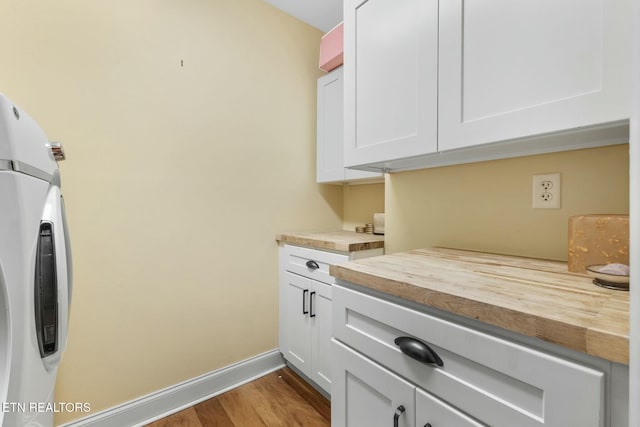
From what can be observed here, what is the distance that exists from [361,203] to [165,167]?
1368 millimetres

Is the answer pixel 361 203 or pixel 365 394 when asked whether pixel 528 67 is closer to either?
pixel 365 394

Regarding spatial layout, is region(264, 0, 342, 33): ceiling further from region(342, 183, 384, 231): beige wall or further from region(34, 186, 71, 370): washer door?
region(34, 186, 71, 370): washer door

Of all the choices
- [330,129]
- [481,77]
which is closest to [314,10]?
[330,129]

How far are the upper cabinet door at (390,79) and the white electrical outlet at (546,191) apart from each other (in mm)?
388

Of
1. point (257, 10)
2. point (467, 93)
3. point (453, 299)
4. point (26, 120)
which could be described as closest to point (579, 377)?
point (453, 299)

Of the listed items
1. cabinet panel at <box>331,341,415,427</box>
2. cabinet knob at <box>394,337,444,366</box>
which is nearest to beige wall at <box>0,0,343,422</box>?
cabinet panel at <box>331,341,415,427</box>

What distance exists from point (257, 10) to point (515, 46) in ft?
5.47

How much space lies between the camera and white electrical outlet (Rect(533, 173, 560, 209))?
0.92 m

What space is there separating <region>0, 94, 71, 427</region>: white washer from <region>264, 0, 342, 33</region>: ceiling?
1.75 metres

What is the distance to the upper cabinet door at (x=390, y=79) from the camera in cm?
96

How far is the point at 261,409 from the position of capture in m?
1.49

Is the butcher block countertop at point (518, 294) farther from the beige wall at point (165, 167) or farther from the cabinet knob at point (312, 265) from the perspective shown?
the beige wall at point (165, 167)

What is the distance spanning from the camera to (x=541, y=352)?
487mm

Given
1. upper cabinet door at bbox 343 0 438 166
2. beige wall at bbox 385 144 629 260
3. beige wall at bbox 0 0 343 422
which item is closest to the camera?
beige wall at bbox 385 144 629 260
